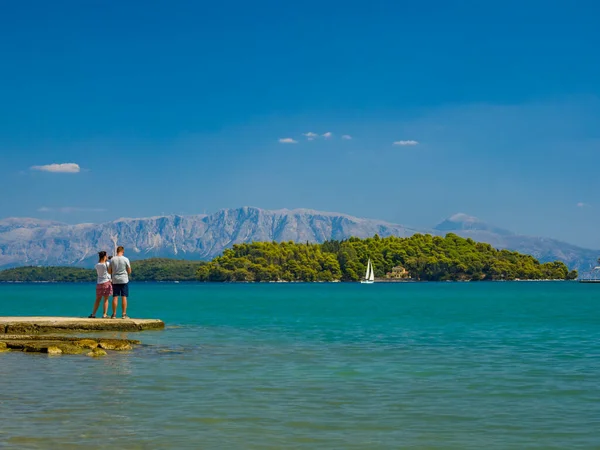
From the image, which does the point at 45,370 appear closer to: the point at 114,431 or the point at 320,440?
the point at 114,431

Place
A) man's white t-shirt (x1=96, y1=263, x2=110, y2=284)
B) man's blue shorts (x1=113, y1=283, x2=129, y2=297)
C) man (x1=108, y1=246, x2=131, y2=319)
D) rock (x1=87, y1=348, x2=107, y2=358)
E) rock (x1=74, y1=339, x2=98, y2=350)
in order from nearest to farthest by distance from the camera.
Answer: rock (x1=87, y1=348, x2=107, y2=358), rock (x1=74, y1=339, x2=98, y2=350), man (x1=108, y1=246, x2=131, y2=319), man's white t-shirt (x1=96, y1=263, x2=110, y2=284), man's blue shorts (x1=113, y1=283, x2=129, y2=297)

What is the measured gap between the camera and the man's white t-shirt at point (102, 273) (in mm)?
29917

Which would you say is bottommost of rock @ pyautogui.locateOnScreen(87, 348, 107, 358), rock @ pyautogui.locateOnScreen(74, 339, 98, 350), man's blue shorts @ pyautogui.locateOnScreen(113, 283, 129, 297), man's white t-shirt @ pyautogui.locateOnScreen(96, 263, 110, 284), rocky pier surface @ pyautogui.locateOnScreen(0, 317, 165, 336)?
rock @ pyautogui.locateOnScreen(87, 348, 107, 358)

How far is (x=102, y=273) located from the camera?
1185 inches

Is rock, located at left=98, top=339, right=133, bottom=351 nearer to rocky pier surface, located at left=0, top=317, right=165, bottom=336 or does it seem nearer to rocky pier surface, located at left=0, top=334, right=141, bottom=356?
rocky pier surface, located at left=0, top=334, right=141, bottom=356

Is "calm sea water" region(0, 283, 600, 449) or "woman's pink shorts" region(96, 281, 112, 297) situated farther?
"woman's pink shorts" region(96, 281, 112, 297)

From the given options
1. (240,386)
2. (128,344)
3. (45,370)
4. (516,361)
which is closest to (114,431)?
(240,386)

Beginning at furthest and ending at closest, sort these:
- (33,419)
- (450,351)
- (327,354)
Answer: (450,351) → (327,354) → (33,419)

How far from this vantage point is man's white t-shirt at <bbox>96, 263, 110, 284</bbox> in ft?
98.2

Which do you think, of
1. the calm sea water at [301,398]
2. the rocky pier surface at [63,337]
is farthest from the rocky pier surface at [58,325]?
the calm sea water at [301,398]

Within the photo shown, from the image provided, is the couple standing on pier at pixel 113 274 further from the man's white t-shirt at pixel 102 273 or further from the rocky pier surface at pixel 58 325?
the rocky pier surface at pixel 58 325

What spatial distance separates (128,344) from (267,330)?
16.1 m

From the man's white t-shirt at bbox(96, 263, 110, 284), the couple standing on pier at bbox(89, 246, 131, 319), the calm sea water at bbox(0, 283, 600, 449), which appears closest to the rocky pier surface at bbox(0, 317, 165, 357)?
the calm sea water at bbox(0, 283, 600, 449)

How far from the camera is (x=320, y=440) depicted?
13.0 meters
